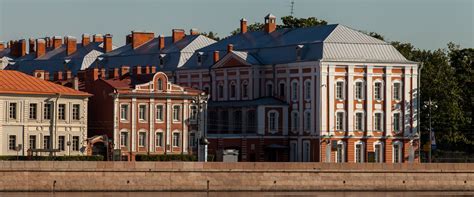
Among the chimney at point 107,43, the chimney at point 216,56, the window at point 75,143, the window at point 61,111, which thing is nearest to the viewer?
the window at point 61,111

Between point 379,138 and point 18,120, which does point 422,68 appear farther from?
point 18,120

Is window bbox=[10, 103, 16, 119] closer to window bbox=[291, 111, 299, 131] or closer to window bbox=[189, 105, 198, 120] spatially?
window bbox=[189, 105, 198, 120]

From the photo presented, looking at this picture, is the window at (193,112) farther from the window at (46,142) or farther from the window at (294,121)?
the window at (46,142)

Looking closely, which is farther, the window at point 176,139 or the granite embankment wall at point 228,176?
the window at point 176,139

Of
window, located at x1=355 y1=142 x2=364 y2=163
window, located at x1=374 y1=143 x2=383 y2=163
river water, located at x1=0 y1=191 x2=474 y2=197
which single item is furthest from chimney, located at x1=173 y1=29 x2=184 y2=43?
river water, located at x1=0 y1=191 x2=474 y2=197

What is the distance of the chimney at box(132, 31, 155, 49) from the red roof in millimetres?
36056

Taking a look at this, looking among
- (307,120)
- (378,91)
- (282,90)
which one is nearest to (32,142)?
(307,120)

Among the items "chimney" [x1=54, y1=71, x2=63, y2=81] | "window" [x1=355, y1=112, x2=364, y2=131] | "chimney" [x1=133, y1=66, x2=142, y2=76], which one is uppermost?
"chimney" [x1=133, y1=66, x2=142, y2=76]

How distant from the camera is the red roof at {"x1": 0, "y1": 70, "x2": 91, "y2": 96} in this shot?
10688cm

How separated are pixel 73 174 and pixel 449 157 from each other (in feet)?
121

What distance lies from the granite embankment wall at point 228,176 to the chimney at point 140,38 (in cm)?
4967

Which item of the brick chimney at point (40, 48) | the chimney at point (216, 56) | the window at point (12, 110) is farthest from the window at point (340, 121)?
the brick chimney at point (40, 48)

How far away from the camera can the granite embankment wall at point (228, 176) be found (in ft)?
297

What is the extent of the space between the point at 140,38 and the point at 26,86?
41.2 m
